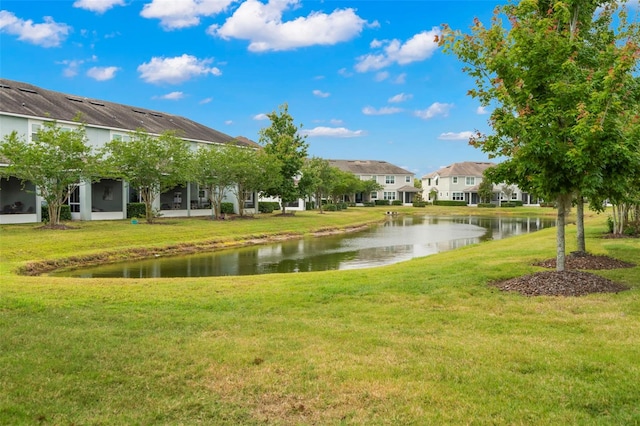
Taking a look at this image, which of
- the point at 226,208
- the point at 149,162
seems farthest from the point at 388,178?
the point at 149,162

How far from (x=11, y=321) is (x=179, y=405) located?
4377mm

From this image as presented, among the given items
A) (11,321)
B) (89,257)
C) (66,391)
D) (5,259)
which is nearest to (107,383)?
(66,391)

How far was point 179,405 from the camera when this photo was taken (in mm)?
4703

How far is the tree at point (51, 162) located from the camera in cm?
2498

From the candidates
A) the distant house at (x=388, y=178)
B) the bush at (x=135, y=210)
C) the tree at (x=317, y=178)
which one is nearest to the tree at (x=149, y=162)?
the bush at (x=135, y=210)

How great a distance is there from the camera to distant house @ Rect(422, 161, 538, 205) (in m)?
85.2

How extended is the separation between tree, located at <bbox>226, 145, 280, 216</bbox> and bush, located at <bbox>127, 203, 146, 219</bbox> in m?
7.34

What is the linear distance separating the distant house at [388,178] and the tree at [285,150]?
39.6 m

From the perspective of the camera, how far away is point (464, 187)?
8812 cm

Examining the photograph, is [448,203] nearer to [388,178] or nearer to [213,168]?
[388,178]

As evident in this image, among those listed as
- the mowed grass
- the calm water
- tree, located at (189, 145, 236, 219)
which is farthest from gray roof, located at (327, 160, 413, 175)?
the mowed grass

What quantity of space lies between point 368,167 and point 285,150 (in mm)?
46781

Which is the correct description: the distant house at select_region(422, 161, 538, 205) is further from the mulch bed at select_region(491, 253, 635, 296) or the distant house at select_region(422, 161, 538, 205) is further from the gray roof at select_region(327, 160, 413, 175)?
the mulch bed at select_region(491, 253, 635, 296)

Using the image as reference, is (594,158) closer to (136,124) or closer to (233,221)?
(233,221)
